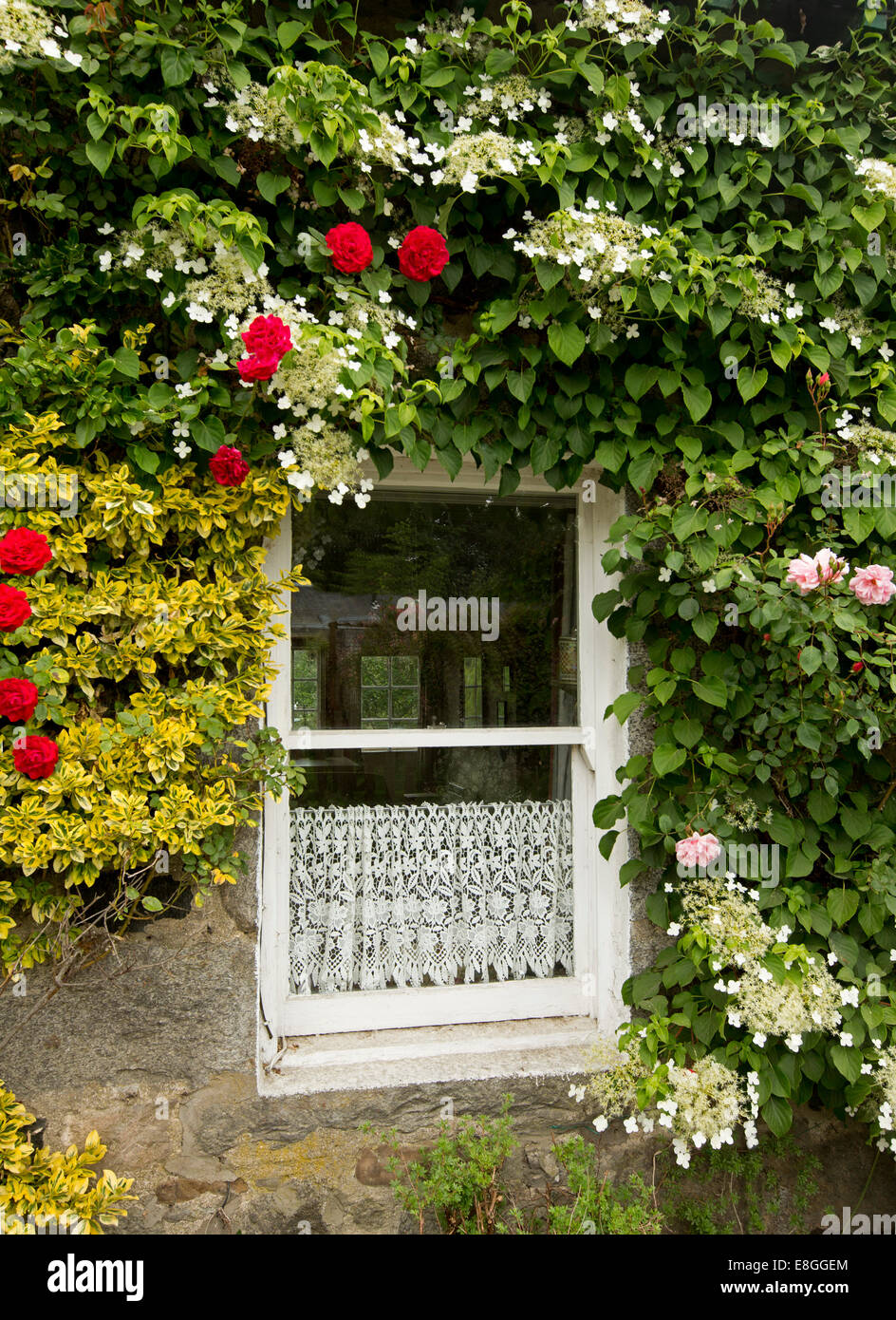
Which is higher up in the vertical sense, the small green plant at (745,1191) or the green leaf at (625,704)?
the green leaf at (625,704)

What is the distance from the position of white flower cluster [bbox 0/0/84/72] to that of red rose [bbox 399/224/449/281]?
79 cm

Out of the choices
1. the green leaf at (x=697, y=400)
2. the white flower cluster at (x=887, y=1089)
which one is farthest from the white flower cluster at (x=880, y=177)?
the white flower cluster at (x=887, y=1089)

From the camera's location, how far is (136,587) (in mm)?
1854

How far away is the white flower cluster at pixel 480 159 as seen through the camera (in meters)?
1.94

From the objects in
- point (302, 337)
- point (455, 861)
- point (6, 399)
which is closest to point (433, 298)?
point (302, 337)

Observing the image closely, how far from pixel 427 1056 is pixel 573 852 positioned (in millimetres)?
694

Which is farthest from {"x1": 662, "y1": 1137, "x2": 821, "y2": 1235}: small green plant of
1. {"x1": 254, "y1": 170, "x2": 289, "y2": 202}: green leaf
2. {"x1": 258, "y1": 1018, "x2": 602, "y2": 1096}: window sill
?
{"x1": 254, "y1": 170, "x2": 289, "y2": 202}: green leaf

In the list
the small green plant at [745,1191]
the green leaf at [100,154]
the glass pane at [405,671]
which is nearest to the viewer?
the green leaf at [100,154]

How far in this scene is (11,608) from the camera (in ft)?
5.51

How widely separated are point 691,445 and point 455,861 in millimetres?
1316

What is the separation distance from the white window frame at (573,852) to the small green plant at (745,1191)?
45cm

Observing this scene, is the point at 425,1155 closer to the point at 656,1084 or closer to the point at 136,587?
the point at 656,1084

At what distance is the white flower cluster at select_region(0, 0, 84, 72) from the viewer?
1677 mm

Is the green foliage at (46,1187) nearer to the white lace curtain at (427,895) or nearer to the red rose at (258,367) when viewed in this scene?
the white lace curtain at (427,895)
